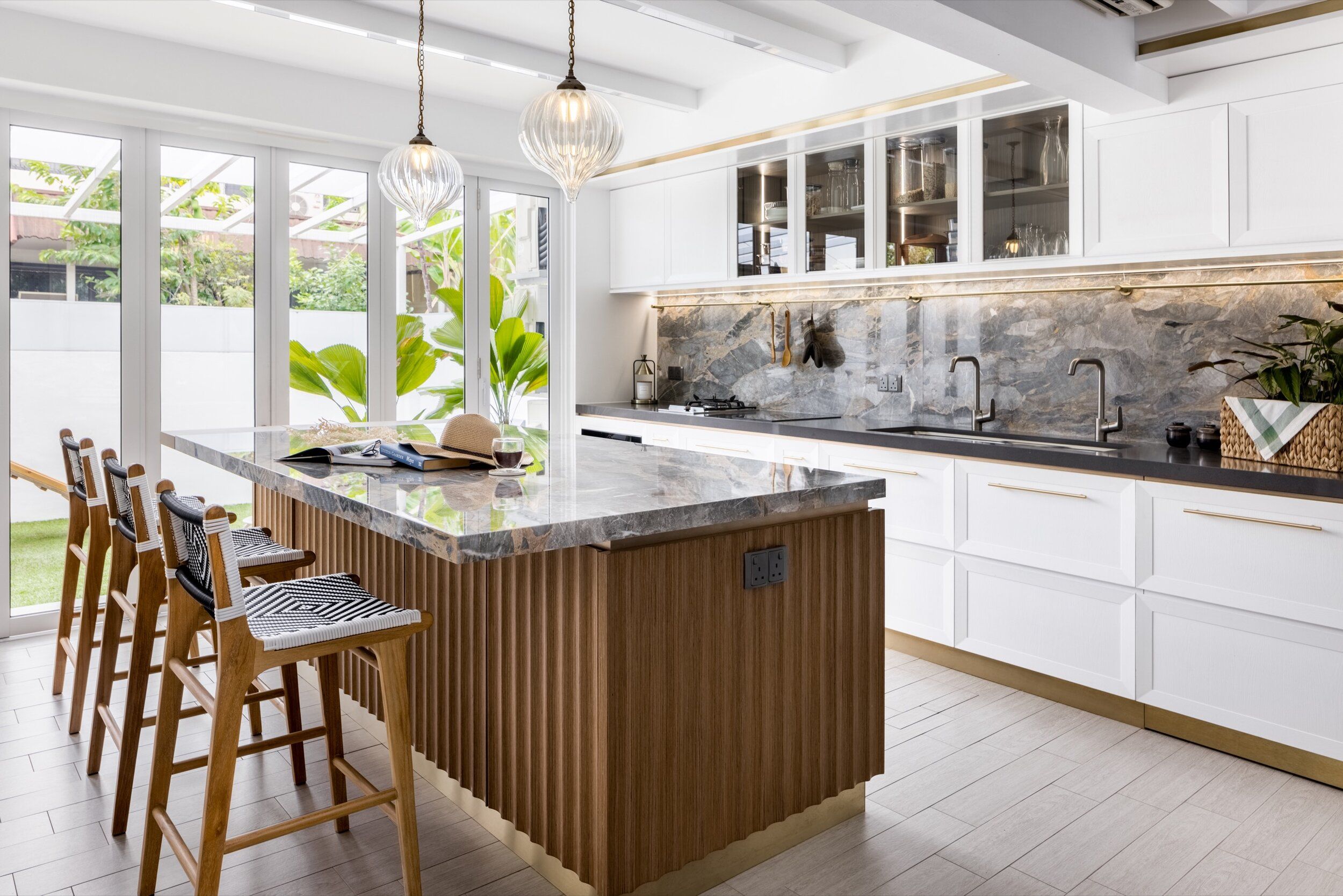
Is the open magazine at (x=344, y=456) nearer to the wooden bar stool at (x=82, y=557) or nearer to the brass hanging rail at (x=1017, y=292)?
the wooden bar stool at (x=82, y=557)

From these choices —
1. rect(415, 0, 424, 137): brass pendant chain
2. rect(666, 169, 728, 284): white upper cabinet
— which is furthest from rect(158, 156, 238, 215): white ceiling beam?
rect(666, 169, 728, 284): white upper cabinet

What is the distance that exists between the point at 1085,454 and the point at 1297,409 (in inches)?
24.2

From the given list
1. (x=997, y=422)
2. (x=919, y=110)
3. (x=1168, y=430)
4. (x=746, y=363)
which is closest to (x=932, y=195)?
(x=919, y=110)

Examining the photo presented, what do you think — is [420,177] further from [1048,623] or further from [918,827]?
[1048,623]

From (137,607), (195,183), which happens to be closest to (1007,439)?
(137,607)

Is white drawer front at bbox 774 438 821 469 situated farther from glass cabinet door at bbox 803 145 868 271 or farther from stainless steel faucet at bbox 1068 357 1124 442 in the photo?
stainless steel faucet at bbox 1068 357 1124 442

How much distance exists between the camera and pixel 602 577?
1845mm

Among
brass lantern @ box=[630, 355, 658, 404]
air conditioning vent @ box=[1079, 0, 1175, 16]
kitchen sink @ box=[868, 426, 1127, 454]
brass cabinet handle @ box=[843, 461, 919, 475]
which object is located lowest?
brass cabinet handle @ box=[843, 461, 919, 475]

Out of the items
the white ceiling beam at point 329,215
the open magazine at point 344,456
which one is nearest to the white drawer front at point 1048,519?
the open magazine at point 344,456

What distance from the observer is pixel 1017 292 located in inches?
156

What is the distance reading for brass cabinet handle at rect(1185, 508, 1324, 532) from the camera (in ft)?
8.52

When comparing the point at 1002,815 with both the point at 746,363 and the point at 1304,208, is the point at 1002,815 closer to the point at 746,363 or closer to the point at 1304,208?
the point at 1304,208

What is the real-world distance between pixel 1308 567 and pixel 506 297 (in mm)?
4145

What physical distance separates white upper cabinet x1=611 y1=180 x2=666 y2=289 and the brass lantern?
1.73 ft
